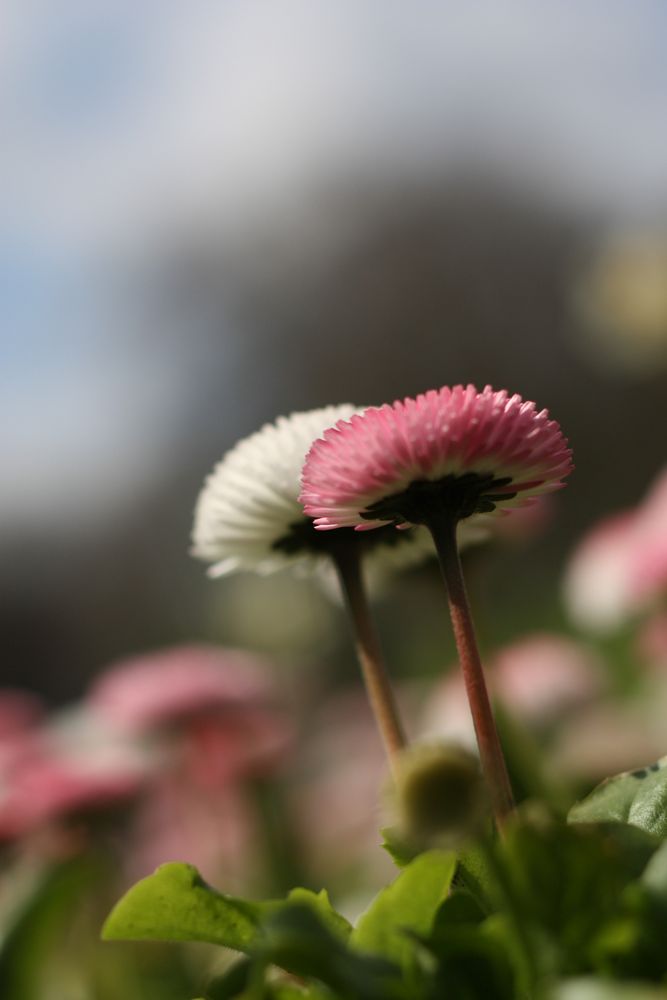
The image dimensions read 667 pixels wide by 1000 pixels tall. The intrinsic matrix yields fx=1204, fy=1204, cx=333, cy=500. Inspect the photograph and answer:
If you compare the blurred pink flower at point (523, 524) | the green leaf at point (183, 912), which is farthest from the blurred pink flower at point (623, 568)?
the green leaf at point (183, 912)

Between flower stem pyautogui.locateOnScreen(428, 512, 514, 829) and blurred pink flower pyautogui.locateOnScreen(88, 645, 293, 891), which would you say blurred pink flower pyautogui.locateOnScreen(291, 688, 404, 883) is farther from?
flower stem pyautogui.locateOnScreen(428, 512, 514, 829)

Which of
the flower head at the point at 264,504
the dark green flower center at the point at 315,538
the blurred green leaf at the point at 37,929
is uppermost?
the flower head at the point at 264,504

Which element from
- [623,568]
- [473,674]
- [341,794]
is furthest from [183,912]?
[341,794]

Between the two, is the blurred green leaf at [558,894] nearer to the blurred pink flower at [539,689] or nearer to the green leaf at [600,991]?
the green leaf at [600,991]

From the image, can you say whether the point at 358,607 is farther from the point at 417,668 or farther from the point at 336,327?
the point at 336,327

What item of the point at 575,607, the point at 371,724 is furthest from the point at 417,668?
the point at 575,607
